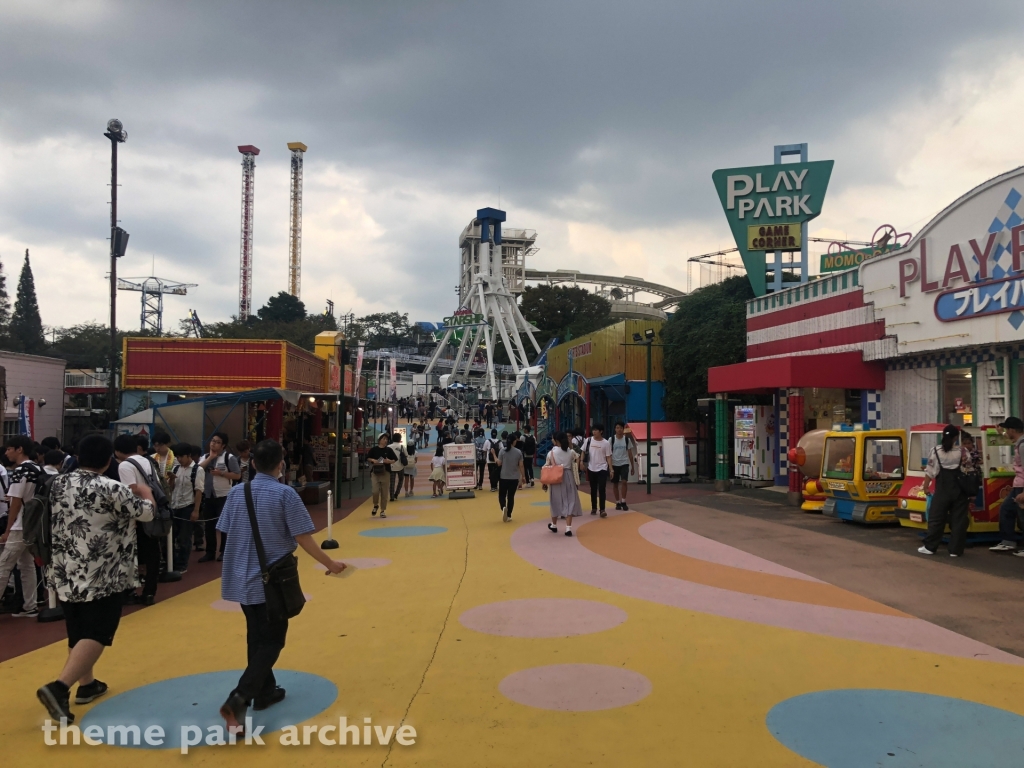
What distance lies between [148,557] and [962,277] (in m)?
13.5

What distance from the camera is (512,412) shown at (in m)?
41.7

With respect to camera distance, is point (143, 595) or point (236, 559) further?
point (143, 595)

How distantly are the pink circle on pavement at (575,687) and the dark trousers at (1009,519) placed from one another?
674 cm

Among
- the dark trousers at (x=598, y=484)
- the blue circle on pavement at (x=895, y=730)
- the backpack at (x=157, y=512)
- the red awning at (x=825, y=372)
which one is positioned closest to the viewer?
the blue circle on pavement at (x=895, y=730)

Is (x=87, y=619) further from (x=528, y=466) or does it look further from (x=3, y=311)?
(x=3, y=311)

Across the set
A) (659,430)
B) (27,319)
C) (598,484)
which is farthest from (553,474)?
(27,319)

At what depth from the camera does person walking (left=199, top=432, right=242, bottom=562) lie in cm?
968

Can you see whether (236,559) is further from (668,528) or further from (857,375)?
(857,375)

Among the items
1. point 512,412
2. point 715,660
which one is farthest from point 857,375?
point 512,412

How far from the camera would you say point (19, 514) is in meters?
6.38

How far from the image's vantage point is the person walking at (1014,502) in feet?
28.8

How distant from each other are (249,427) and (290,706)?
1389 centimetres

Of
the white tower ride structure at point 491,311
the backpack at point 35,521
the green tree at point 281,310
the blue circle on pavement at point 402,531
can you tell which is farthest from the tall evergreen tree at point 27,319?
the backpack at point 35,521

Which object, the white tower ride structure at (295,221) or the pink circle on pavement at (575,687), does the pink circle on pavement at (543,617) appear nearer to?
the pink circle on pavement at (575,687)
